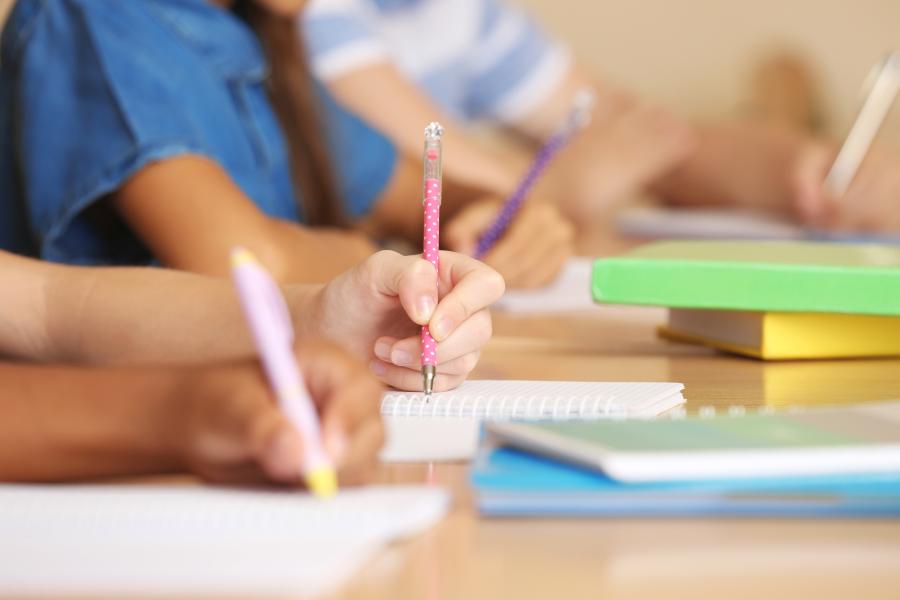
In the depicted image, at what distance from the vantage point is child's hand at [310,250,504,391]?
67 centimetres

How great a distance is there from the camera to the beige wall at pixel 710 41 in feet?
9.48

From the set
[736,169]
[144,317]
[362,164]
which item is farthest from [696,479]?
[736,169]

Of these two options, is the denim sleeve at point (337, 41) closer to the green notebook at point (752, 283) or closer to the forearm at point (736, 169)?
the forearm at point (736, 169)

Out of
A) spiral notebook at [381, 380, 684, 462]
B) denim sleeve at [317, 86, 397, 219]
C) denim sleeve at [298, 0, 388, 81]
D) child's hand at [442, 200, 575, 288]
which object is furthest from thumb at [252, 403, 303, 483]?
denim sleeve at [298, 0, 388, 81]

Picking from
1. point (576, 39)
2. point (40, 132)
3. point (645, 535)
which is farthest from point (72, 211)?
point (576, 39)

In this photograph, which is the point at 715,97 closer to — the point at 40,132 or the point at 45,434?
the point at 40,132

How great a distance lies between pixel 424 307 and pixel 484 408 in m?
0.06

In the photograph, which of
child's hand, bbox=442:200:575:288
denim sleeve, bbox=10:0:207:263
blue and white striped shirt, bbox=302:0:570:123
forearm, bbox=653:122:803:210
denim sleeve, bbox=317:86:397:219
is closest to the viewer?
denim sleeve, bbox=10:0:207:263

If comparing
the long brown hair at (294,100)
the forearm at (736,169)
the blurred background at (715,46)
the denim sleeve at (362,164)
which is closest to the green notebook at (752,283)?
the long brown hair at (294,100)

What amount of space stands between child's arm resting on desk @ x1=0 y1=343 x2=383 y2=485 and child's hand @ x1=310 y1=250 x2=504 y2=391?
0.18 metres

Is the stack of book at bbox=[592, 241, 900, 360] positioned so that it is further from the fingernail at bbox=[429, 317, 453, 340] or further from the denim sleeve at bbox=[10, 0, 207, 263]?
the denim sleeve at bbox=[10, 0, 207, 263]

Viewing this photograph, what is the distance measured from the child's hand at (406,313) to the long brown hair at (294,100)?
2.22ft

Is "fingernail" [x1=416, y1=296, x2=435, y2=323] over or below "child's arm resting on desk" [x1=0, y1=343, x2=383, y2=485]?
over

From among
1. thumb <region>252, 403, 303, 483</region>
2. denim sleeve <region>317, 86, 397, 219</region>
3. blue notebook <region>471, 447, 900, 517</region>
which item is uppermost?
denim sleeve <region>317, 86, 397, 219</region>
